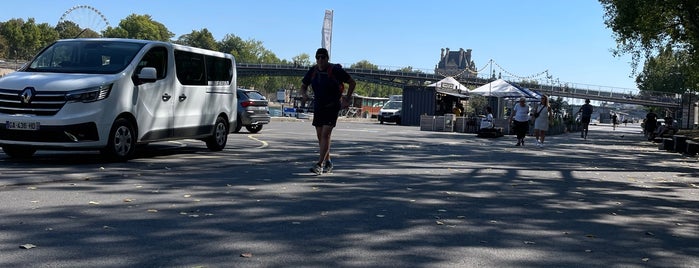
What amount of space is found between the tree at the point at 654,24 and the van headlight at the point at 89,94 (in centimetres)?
1920

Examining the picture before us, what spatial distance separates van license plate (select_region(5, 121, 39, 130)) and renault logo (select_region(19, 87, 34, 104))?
28cm

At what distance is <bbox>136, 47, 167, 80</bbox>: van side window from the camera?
34.6 feet

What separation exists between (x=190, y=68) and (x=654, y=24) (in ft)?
66.4

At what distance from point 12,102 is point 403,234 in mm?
6230

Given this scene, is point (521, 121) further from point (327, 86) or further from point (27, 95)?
point (27, 95)

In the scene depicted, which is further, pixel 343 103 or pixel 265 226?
pixel 343 103

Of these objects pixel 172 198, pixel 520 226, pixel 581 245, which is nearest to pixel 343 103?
pixel 172 198

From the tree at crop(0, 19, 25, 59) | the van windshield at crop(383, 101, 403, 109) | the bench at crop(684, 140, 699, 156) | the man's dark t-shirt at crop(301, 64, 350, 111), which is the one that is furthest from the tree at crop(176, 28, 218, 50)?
the man's dark t-shirt at crop(301, 64, 350, 111)

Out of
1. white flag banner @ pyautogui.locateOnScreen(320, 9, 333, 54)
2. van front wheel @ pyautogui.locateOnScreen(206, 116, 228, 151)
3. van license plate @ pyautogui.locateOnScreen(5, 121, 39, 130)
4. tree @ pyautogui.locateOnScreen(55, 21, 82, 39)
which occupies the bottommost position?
van front wheel @ pyautogui.locateOnScreen(206, 116, 228, 151)

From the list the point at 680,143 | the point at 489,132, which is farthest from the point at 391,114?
the point at 680,143

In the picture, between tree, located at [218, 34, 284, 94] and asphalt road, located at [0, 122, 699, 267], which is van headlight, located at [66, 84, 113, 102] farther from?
tree, located at [218, 34, 284, 94]

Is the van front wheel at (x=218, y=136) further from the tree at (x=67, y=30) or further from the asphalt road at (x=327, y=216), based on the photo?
the tree at (x=67, y=30)

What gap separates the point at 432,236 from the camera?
5.31 metres

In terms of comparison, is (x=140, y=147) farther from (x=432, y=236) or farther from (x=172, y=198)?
(x=432, y=236)
